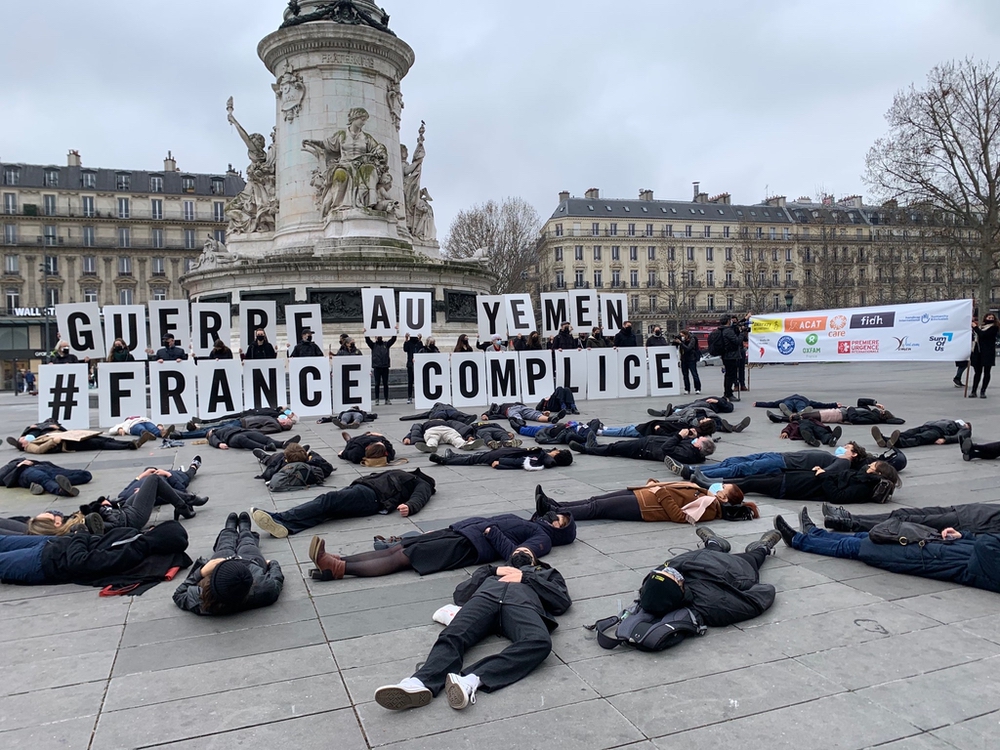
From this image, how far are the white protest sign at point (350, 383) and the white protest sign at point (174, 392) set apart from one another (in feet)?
8.86

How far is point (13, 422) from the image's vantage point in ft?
57.8

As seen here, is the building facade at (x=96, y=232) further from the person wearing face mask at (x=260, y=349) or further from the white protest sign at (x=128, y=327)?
the person wearing face mask at (x=260, y=349)

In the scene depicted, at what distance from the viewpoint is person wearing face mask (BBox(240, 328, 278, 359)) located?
51.5 feet

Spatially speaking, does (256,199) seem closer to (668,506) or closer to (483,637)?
(668,506)

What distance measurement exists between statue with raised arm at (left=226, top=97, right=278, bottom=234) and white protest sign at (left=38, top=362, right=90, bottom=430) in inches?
512

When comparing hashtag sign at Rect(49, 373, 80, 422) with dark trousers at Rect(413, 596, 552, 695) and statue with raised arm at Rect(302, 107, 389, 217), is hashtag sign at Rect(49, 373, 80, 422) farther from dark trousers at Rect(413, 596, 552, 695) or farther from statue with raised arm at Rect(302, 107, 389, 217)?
dark trousers at Rect(413, 596, 552, 695)

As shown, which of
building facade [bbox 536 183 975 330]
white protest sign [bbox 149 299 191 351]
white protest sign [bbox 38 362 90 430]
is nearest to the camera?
white protest sign [bbox 38 362 90 430]

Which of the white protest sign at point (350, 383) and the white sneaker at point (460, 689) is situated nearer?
the white sneaker at point (460, 689)

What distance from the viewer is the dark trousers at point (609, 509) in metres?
6.98

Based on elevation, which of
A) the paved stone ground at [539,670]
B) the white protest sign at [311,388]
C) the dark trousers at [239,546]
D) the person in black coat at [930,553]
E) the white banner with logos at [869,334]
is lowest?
the paved stone ground at [539,670]

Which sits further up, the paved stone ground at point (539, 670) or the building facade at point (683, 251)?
the building facade at point (683, 251)

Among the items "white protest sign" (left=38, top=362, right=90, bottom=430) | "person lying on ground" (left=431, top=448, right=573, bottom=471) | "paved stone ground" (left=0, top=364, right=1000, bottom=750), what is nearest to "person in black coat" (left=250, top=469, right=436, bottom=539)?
"paved stone ground" (left=0, top=364, right=1000, bottom=750)

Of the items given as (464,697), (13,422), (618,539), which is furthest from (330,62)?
(464,697)

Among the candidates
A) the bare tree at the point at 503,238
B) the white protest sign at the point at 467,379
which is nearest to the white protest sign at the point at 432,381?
the white protest sign at the point at 467,379
